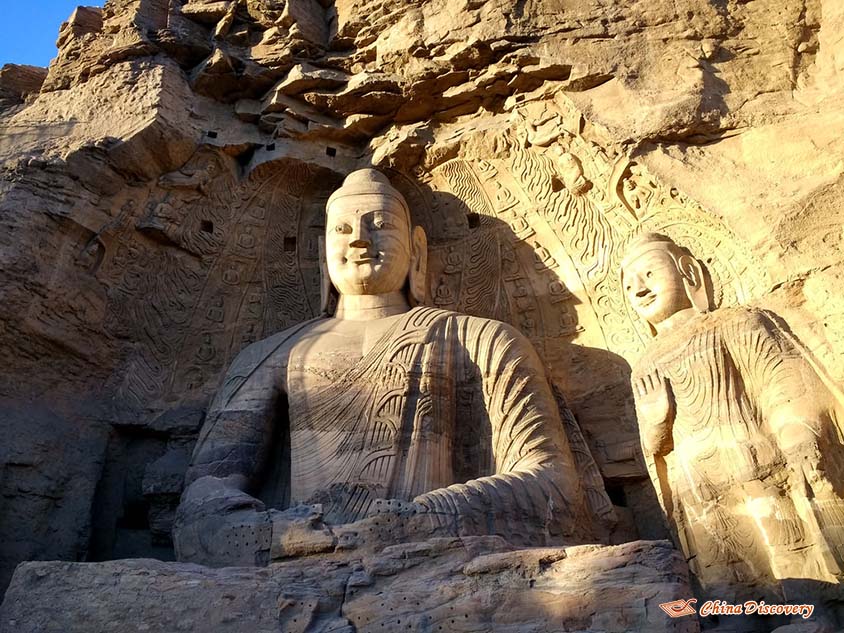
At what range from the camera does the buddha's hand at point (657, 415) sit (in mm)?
4797

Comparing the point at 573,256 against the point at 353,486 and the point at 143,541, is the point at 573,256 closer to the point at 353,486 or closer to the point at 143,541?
the point at 353,486

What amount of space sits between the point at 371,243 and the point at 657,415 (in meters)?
2.33

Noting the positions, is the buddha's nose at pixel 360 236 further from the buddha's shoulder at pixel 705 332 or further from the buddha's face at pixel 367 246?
the buddha's shoulder at pixel 705 332

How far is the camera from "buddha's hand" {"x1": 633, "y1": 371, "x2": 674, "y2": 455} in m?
4.80

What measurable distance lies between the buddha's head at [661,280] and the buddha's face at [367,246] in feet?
5.25

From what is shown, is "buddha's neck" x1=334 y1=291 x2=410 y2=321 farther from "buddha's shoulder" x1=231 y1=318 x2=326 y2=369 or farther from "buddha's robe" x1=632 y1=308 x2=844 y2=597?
"buddha's robe" x1=632 y1=308 x2=844 y2=597

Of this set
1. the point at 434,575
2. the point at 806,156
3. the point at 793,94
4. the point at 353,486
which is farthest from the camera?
the point at 793,94

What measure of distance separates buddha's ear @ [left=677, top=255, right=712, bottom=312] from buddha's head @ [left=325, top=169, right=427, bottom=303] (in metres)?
1.85

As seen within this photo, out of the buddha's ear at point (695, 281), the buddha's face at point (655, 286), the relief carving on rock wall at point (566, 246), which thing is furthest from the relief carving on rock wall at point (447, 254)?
the buddha's face at point (655, 286)

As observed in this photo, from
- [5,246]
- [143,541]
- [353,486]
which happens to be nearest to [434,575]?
[353,486]

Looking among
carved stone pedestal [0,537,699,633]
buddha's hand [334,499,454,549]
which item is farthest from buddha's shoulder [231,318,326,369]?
carved stone pedestal [0,537,699,633]

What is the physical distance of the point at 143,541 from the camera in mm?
5598

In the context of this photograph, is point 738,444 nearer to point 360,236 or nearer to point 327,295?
point 360,236

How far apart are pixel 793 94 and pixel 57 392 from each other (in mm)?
5353
